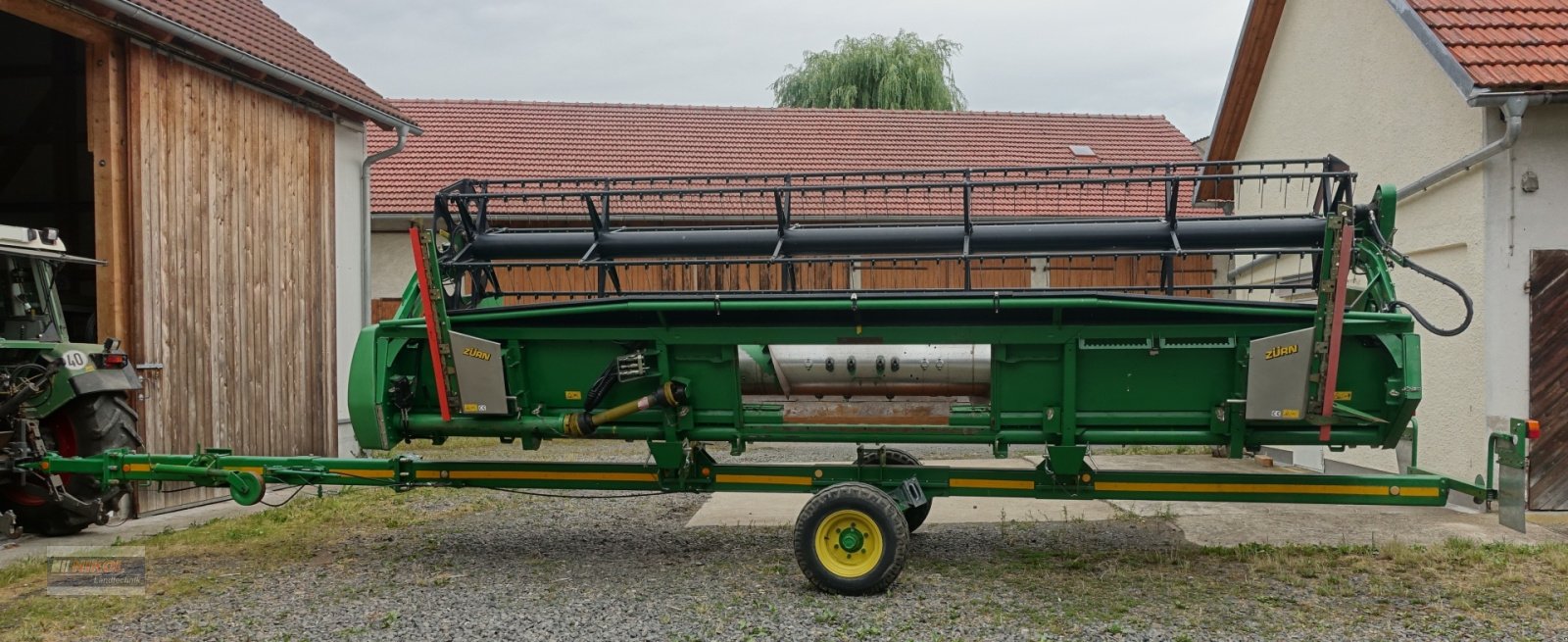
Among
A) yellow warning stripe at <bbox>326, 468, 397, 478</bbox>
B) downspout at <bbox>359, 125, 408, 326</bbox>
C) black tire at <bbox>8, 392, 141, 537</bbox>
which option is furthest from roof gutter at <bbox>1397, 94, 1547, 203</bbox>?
downspout at <bbox>359, 125, 408, 326</bbox>

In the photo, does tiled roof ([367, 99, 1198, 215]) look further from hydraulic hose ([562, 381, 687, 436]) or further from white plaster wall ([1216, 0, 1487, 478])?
hydraulic hose ([562, 381, 687, 436])

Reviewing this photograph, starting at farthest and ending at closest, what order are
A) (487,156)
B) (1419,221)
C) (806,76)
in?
(806,76), (487,156), (1419,221)

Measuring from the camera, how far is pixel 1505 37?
8.39 m

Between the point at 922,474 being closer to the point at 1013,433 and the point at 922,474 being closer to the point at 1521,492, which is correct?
the point at 1013,433

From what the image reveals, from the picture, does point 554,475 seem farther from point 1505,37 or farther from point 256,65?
point 1505,37

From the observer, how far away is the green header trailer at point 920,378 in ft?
18.7

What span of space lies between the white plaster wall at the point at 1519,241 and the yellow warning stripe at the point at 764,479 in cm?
550

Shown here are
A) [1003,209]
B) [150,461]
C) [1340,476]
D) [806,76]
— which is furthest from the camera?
[806,76]

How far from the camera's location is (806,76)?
34156 mm

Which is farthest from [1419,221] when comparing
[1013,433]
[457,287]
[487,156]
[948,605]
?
[487,156]

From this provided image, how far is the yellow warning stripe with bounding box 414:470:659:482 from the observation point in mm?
6465

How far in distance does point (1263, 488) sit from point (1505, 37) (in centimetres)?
500

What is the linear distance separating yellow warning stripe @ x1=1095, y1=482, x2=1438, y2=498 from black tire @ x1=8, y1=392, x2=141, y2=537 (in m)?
6.40

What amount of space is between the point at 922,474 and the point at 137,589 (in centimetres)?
448
